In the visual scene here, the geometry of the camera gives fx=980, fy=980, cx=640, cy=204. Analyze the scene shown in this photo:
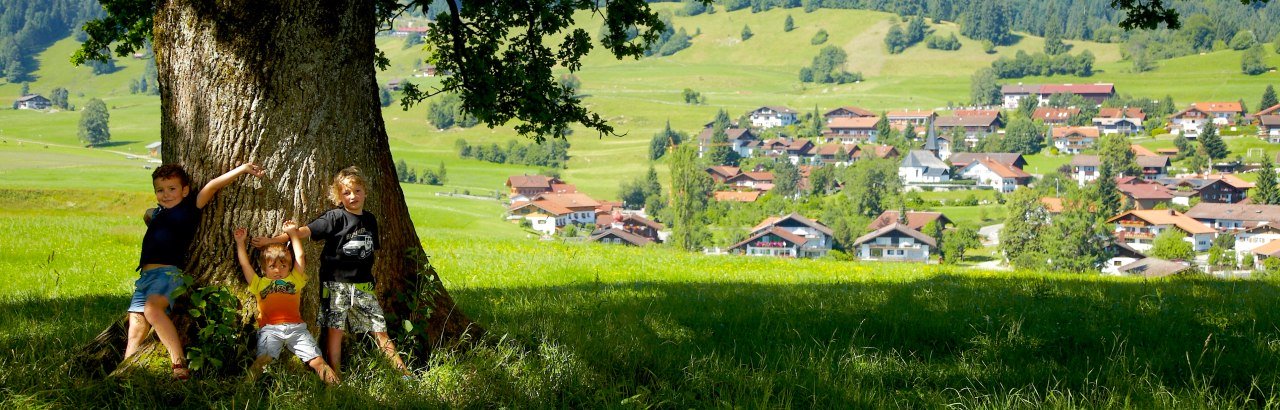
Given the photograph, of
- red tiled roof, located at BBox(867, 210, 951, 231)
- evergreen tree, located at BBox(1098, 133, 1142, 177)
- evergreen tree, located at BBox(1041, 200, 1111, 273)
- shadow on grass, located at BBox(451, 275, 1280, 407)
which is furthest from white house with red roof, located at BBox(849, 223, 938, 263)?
shadow on grass, located at BBox(451, 275, 1280, 407)

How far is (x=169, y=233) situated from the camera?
5227 mm

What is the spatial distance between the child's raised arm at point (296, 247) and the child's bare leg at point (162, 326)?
2.24 feet

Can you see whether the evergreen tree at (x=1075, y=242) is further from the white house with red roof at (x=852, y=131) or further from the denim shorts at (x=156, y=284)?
the denim shorts at (x=156, y=284)

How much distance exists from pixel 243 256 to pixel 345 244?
0.53 meters

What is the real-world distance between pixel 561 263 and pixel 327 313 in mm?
10200

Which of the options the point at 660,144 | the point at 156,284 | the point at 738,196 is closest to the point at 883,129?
the point at 660,144

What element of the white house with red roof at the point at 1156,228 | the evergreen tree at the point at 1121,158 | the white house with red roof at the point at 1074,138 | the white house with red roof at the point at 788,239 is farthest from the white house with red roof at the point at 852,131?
the white house with red roof at the point at 788,239

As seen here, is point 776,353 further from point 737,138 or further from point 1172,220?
point 737,138

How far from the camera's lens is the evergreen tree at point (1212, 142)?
505 ft

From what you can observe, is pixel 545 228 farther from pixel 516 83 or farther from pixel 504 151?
pixel 516 83

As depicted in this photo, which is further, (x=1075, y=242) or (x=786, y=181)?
(x=786, y=181)

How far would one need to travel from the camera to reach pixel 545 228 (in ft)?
393

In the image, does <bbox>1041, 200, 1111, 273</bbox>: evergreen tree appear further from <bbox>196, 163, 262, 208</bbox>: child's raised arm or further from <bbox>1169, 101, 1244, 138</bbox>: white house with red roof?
<bbox>196, 163, 262, 208</bbox>: child's raised arm

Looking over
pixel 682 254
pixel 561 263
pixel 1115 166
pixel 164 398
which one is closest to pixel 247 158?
pixel 164 398
